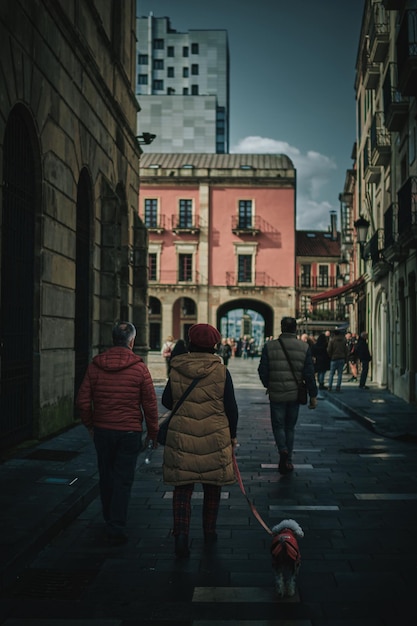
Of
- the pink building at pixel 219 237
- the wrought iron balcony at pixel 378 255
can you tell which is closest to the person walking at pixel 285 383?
the wrought iron balcony at pixel 378 255

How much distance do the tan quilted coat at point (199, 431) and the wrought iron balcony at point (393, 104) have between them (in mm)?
12493

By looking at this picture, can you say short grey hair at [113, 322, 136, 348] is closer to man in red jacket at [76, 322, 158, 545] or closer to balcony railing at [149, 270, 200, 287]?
man in red jacket at [76, 322, 158, 545]

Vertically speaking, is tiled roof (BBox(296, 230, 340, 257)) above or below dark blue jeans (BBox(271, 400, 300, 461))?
above

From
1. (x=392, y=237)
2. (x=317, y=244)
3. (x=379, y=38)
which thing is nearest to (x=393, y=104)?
(x=392, y=237)

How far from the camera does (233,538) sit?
17.8ft

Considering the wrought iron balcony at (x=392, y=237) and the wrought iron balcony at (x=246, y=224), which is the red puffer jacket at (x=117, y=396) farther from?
the wrought iron balcony at (x=246, y=224)

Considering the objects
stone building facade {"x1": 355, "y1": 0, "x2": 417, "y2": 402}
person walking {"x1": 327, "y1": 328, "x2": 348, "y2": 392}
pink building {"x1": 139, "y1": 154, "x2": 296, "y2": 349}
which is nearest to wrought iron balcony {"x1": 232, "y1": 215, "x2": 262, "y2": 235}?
pink building {"x1": 139, "y1": 154, "x2": 296, "y2": 349}

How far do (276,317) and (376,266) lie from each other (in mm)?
28262

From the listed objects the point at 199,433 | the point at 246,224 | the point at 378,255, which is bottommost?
the point at 199,433

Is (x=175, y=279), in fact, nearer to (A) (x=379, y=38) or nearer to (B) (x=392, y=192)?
(A) (x=379, y=38)

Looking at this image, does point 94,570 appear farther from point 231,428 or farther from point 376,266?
point 376,266

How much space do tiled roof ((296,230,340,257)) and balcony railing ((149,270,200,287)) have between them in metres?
24.6

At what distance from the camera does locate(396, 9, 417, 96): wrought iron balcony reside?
14.2 metres

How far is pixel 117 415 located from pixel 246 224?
4741 centimetres
